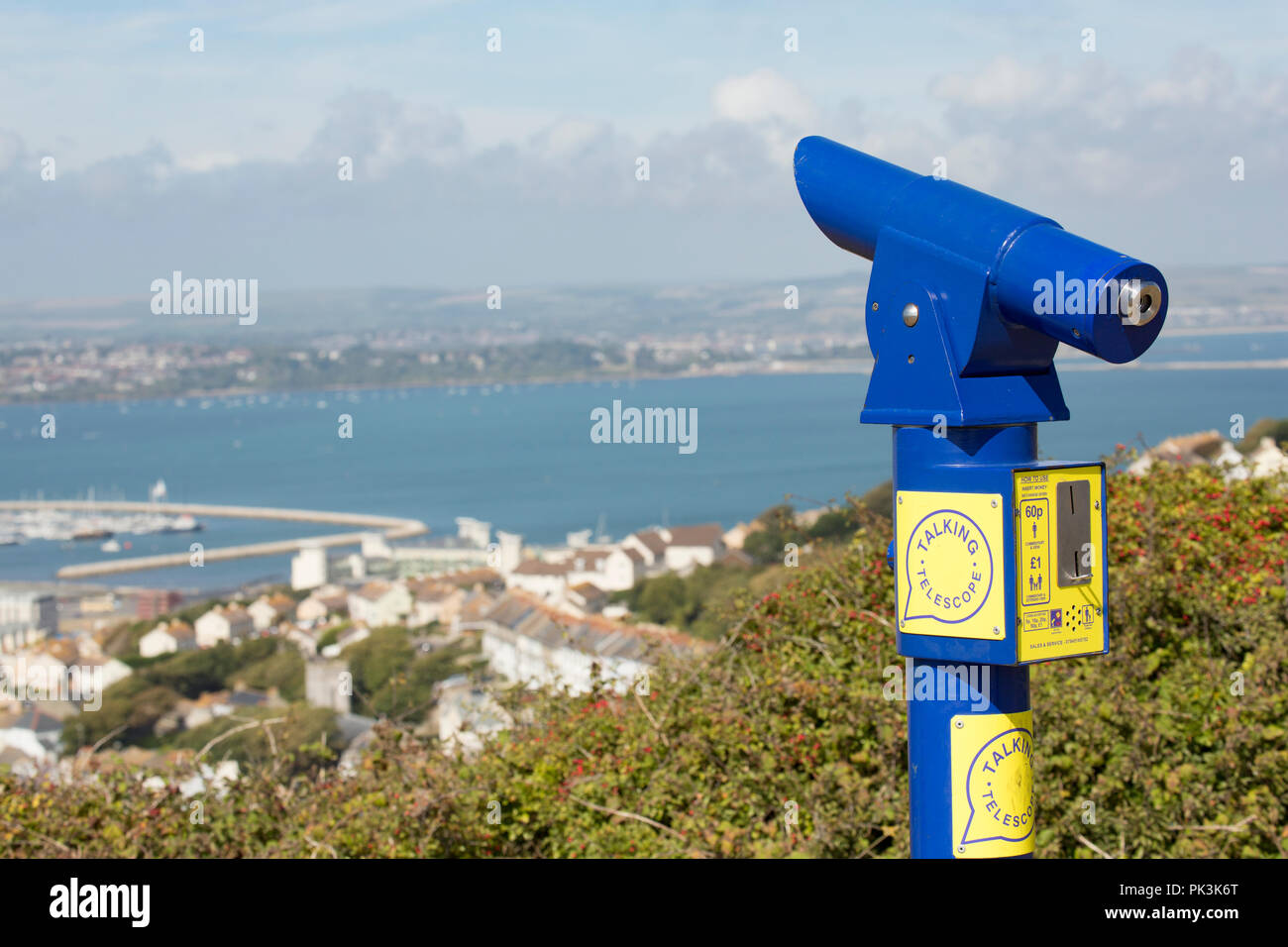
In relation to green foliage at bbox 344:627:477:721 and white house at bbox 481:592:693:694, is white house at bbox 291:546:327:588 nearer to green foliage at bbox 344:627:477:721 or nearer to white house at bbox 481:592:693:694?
green foliage at bbox 344:627:477:721

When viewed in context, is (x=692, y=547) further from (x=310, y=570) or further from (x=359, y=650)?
(x=310, y=570)

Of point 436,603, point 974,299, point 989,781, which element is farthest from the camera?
point 436,603

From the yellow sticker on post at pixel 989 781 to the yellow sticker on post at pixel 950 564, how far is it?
0.57 ft

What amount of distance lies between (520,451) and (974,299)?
282 feet

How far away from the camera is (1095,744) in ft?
12.9

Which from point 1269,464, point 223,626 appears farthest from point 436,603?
point 1269,464

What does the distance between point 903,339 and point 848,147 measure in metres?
0.44

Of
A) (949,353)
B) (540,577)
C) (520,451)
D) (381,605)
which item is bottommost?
(381,605)

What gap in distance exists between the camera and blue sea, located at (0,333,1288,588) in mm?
43000

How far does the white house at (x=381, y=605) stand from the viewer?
28172mm

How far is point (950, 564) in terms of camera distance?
80.3 inches

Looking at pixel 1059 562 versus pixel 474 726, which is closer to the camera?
pixel 1059 562

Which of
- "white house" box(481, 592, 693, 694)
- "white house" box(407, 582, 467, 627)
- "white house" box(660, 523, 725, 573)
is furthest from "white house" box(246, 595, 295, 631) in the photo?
"white house" box(481, 592, 693, 694)
